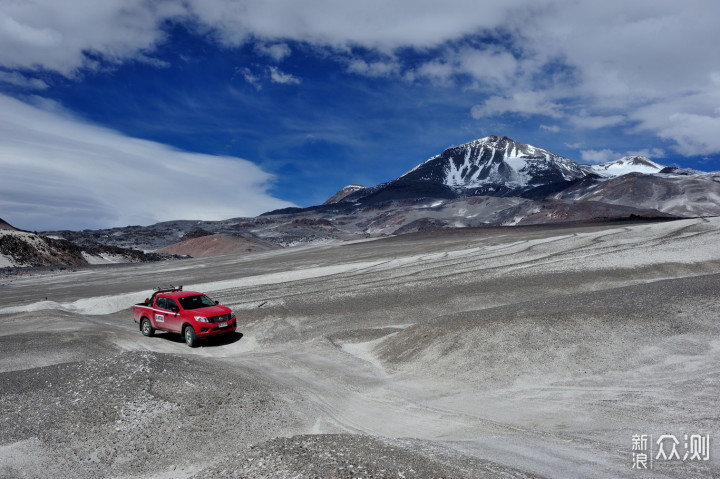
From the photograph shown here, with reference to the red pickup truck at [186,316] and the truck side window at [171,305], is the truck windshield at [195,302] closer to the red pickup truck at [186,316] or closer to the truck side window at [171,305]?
the red pickup truck at [186,316]

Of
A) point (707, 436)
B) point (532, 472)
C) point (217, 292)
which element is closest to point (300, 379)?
point (532, 472)

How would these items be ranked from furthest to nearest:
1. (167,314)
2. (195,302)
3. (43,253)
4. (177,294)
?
(43,253)
(177,294)
(195,302)
(167,314)

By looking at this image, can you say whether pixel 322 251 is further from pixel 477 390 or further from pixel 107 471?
pixel 107 471

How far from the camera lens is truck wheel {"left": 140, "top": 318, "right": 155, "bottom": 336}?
724 inches

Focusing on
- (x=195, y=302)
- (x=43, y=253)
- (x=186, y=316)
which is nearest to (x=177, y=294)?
(x=195, y=302)

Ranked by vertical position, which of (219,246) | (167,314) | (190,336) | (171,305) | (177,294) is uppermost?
(219,246)

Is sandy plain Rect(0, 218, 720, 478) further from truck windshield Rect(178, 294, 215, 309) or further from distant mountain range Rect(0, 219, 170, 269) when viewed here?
distant mountain range Rect(0, 219, 170, 269)

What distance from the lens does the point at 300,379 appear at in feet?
41.6

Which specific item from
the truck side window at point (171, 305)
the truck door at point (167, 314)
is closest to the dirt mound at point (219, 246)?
the truck door at point (167, 314)

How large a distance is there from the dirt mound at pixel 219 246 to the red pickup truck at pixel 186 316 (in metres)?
56.7

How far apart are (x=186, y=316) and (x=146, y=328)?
9.03ft

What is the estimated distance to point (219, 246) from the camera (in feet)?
263

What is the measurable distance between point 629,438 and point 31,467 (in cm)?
880

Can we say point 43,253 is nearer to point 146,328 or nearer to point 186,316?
point 146,328
